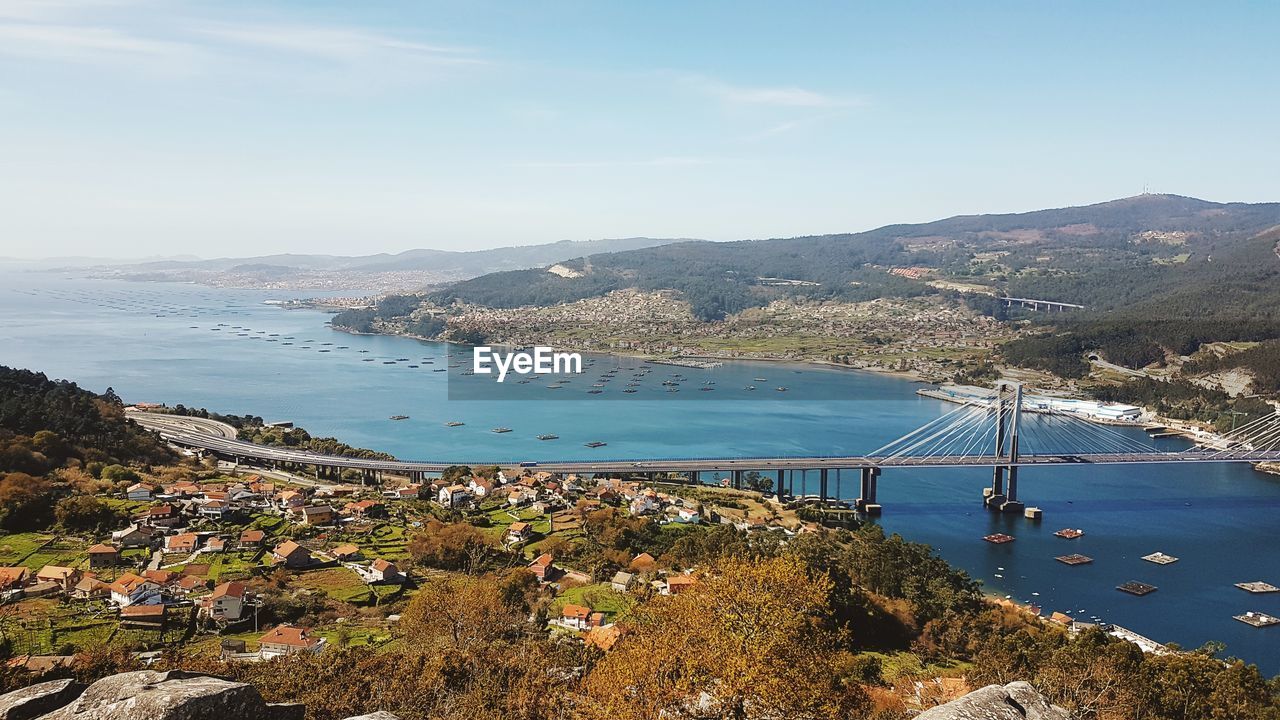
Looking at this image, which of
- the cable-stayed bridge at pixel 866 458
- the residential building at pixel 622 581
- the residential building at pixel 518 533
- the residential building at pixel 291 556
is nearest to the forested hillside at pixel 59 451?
Answer: the cable-stayed bridge at pixel 866 458

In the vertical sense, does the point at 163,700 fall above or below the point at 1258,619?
above

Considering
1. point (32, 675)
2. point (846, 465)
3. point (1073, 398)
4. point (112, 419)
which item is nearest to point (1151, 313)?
point (1073, 398)

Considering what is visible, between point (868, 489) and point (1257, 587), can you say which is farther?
point (868, 489)

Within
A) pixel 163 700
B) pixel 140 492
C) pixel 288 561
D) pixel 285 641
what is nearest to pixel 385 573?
pixel 288 561

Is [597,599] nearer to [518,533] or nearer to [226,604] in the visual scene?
[518,533]

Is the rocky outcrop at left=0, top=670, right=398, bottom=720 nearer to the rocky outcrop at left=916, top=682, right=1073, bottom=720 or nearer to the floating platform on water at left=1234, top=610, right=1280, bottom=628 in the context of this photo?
the rocky outcrop at left=916, top=682, right=1073, bottom=720

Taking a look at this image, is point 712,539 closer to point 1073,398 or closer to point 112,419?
point 112,419
